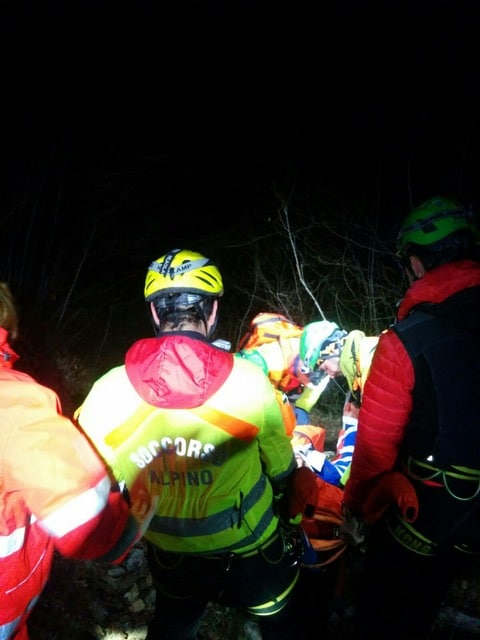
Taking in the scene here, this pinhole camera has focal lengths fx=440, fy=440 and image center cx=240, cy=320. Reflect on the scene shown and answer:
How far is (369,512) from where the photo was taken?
2.35m

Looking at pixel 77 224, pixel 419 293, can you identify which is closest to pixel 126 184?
pixel 77 224

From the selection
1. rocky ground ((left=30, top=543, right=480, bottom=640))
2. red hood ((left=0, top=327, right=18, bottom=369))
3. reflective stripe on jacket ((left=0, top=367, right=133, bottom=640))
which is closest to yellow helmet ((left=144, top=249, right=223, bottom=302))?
red hood ((left=0, top=327, right=18, bottom=369))

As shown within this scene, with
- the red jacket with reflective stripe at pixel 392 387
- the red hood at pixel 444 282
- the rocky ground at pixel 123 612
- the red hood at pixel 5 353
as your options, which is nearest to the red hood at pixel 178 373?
the red hood at pixel 5 353

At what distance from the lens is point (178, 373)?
1684mm

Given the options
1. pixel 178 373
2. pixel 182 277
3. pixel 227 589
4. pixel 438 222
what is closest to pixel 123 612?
pixel 227 589

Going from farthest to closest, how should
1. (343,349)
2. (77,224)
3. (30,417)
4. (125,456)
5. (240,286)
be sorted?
(240,286)
(77,224)
(343,349)
(125,456)
(30,417)

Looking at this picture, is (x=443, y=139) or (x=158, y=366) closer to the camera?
(x=158, y=366)

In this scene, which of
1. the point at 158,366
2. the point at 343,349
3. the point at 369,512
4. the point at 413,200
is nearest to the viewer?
the point at 158,366

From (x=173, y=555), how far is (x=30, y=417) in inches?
44.2

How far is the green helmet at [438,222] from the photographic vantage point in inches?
86.7

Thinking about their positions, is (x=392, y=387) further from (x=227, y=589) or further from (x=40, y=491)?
(x=40, y=491)

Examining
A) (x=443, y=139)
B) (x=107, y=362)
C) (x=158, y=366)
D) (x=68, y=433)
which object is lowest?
(x=107, y=362)

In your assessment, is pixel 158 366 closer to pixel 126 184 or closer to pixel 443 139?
pixel 443 139

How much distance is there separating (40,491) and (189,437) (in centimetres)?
57
